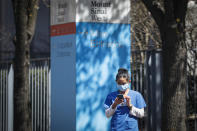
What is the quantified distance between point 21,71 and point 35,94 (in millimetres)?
2804

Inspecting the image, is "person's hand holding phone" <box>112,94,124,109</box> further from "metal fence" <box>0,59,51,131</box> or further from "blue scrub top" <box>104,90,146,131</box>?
"metal fence" <box>0,59,51,131</box>

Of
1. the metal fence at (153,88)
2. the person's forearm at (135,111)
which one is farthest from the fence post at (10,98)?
the person's forearm at (135,111)

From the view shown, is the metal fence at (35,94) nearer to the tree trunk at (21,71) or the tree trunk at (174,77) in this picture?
the tree trunk at (21,71)

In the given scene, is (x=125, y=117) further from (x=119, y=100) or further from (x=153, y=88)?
(x=153, y=88)

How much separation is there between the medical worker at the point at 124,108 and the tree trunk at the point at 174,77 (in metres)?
1.58

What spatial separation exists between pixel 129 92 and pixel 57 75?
3.00 meters

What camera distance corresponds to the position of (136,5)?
16859 millimetres

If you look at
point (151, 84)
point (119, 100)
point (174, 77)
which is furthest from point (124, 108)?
point (151, 84)

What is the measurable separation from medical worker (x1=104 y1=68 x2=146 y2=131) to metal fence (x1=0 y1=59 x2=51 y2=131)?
4.63 metres

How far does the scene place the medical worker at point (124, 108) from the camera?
21.4 ft

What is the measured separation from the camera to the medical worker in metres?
6.52

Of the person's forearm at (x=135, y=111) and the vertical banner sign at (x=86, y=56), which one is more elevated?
the vertical banner sign at (x=86, y=56)

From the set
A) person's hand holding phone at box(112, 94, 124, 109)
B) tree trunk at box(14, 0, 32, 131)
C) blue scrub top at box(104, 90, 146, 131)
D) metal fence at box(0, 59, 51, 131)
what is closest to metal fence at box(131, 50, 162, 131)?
metal fence at box(0, 59, 51, 131)

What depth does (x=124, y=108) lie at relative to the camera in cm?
664
